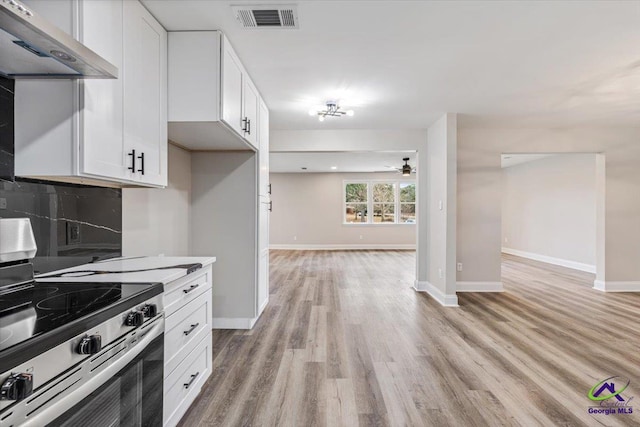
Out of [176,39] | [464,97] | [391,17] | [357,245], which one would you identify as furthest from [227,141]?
[357,245]

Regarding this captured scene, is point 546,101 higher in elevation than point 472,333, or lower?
higher

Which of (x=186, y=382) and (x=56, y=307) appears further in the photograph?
(x=186, y=382)

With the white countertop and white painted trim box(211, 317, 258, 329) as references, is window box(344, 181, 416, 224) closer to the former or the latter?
white painted trim box(211, 317, 258, 329)

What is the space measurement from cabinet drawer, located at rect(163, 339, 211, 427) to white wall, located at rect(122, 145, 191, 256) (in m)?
0.93

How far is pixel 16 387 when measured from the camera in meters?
0.75

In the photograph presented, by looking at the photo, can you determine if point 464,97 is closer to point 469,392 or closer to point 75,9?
point 469,392

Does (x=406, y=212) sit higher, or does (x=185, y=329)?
(x=406, y=212)

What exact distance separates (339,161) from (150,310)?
7132mm

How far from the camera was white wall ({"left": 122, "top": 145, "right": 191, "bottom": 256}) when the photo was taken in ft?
7.49

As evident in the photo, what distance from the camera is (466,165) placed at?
15.9ft

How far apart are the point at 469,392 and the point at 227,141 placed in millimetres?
2822

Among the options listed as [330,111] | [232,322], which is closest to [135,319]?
[232,322]

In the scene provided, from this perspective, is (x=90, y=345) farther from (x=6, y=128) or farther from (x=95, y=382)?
(x=6, y=128)

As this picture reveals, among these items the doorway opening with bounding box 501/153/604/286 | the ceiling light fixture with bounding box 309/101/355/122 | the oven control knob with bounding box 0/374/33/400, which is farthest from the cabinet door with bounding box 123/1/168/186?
the doorway opening with bounding box 501/153/604/286
